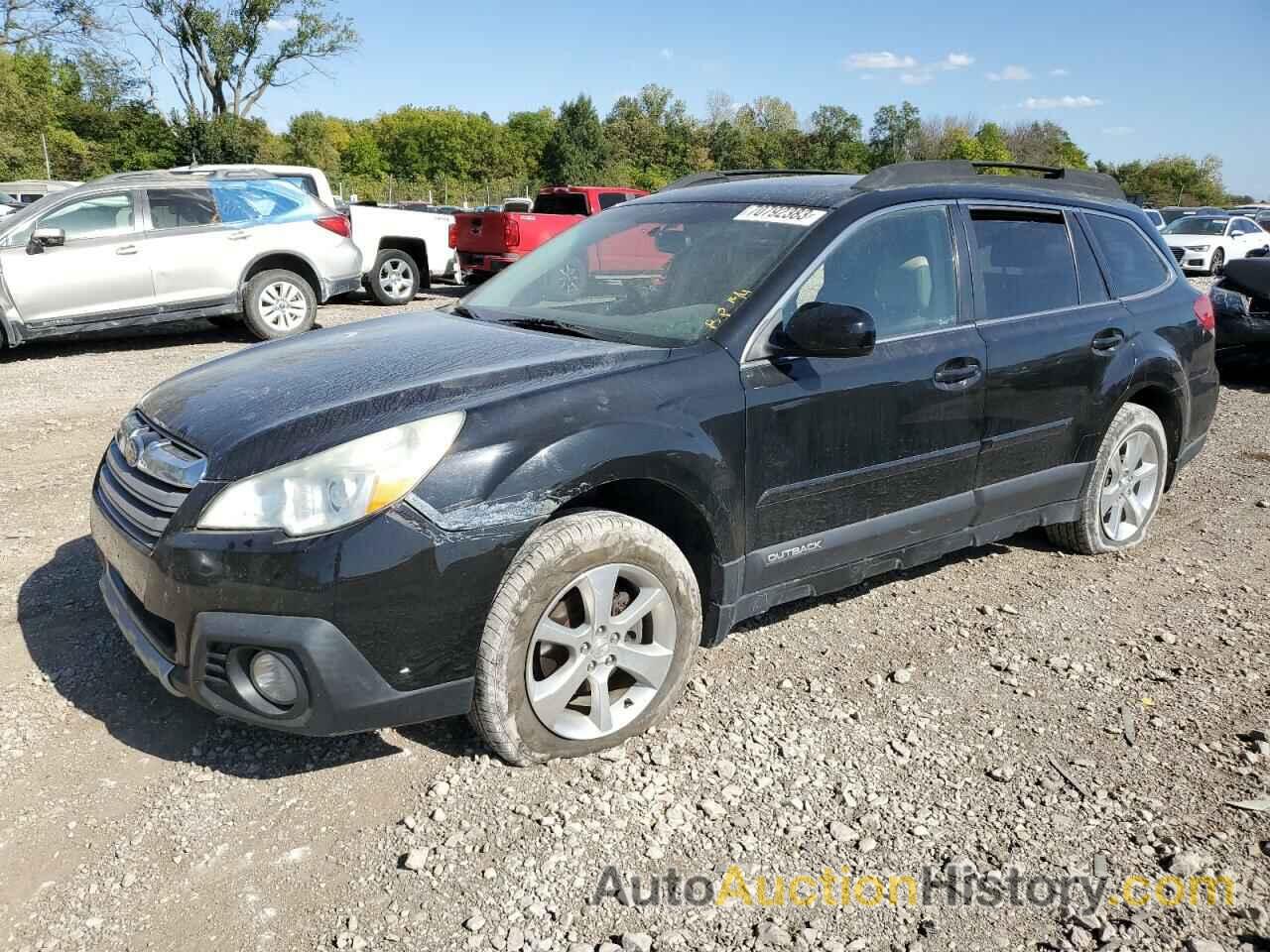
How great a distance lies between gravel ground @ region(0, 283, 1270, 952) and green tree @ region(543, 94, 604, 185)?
63.2 metres

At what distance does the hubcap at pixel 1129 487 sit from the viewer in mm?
4621

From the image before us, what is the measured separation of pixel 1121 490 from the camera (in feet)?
15.5

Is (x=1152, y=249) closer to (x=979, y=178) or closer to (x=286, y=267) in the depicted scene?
(x=979, y=178)

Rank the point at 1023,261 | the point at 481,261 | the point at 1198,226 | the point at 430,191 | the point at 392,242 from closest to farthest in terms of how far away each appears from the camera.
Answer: the point at 1023,261, the point at 392,242, the point at 481,261, the point at 1198,226, the point at 430,191

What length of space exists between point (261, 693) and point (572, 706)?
34.5 inches

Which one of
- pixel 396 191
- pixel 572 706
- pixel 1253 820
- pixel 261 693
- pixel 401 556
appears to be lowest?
pixel 1253 820

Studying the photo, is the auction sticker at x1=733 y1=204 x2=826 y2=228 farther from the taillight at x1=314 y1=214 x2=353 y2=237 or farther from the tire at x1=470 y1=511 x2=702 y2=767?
the taillight at x1=314 y1=214 x2=353 y2=237

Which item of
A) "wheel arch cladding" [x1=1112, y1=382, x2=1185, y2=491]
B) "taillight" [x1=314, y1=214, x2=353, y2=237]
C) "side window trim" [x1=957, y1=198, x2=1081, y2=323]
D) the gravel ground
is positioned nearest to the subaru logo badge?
the gravel ground

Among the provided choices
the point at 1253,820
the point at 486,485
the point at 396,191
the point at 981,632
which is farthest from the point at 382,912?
the point at 396,191

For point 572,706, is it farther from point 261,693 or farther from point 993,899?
point 993,899

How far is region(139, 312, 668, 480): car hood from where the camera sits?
8.60 feet

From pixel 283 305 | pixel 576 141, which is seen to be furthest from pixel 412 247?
pixel 576 141

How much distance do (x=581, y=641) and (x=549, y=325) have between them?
1.23m

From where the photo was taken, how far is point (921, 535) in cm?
373
